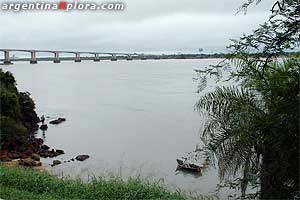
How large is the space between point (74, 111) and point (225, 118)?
30942 millimetres

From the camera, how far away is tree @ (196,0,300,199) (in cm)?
308

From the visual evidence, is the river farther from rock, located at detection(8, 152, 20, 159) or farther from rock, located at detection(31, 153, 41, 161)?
rock, located at detection(8, 152, 20, 159)

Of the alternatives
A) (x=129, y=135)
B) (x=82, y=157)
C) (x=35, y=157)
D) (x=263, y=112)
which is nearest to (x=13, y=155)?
(x=35, y=157)

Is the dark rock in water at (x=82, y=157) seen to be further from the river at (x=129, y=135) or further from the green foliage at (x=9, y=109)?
the green foliage at (x=9, y=109)

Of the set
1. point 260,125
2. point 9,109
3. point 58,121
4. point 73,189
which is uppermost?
point 260,125

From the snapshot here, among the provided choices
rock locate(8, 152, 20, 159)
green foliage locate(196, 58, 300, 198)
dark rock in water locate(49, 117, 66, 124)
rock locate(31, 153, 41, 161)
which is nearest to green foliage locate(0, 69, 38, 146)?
rock locate(8, 152, 20, 159)

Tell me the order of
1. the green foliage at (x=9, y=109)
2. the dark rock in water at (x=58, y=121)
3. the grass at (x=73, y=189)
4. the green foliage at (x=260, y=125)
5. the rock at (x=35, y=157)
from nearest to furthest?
1. the green foliage at (x=260, y=125)
2. the grass at (x=73, y=189)
3. the green foliage at (x=9, y=109)
4. the rock at (x=35, y=157)
5. the dark rock in water at (x=58, y=121)

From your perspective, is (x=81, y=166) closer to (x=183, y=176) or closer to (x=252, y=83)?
(x=183, y=176)

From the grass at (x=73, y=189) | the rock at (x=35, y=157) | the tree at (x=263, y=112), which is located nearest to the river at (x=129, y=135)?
the rock at (x=35, y=157)

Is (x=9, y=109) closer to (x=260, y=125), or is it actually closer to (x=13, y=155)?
(x=13, y=155)

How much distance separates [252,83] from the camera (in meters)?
4.08

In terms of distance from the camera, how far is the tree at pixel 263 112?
308 centimetres

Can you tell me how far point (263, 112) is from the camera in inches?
149

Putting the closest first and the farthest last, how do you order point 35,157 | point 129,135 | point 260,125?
point 260,125 < point 35,157 < point 129,135
